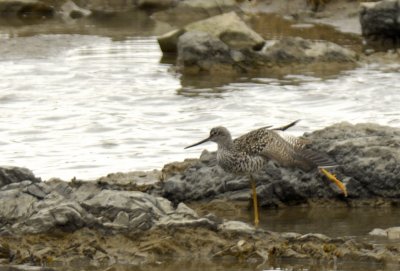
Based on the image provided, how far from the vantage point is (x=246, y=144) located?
10.2 m

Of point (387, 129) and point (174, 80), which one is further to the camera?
point (174, 80)

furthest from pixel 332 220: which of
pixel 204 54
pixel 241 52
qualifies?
pixel 241 52

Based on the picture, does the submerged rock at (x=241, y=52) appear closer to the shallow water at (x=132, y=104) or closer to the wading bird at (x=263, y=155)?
the shallow water at (x=132, y=104)

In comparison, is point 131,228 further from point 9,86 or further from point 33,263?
point 9,86

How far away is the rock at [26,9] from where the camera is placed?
25.1 metres

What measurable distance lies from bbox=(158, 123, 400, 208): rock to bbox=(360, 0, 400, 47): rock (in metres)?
9.43

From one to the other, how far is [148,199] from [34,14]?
17.1 m

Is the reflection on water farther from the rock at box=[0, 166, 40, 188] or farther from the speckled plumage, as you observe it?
the rock at box=[0, 166, 40, 188]

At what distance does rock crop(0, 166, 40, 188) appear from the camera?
9.72 m

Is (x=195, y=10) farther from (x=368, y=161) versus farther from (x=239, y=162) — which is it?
(x=239, y=162)

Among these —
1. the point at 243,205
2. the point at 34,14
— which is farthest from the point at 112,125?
the point at 34,14

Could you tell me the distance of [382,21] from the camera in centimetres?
2000

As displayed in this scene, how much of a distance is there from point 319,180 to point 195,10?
50.1 feet

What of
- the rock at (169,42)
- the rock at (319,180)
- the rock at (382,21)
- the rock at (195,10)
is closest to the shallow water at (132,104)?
the rock at (169,42)
